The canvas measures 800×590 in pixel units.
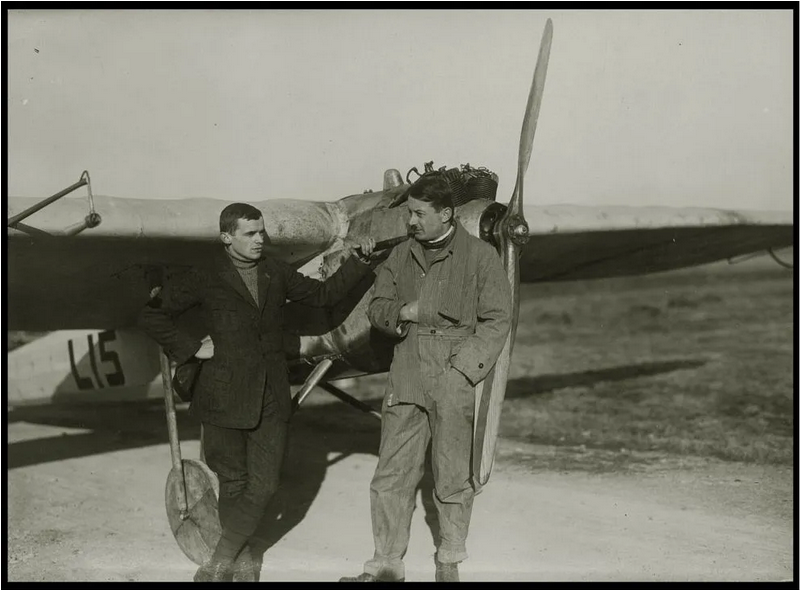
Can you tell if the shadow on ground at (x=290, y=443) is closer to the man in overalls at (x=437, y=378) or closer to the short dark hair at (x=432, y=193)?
the man in overalls at (x=437, y=378)

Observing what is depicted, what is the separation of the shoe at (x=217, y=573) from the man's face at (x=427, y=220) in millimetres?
2098

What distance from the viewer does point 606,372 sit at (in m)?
15.1

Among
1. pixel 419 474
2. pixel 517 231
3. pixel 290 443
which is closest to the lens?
pixel 419 474

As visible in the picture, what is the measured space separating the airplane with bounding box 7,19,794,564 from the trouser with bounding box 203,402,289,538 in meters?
0.61

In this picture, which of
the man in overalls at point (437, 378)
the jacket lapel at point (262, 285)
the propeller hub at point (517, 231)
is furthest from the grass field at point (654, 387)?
the jacket lapel at point (262, 285)

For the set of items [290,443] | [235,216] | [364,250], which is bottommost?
[290,443]

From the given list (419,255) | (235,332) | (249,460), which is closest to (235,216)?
(235,332)

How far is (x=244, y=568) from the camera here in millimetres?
4477

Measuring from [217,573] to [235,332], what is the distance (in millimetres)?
1324

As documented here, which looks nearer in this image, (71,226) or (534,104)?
(71,226)

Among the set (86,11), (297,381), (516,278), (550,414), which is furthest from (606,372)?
(86,11)

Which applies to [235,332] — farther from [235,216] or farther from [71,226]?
[71,226]

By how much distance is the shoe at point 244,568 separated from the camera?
4406 mm

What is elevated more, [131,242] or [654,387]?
[131,242]
